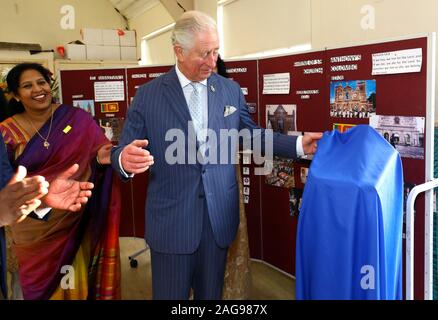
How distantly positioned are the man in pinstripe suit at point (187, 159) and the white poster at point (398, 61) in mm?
560

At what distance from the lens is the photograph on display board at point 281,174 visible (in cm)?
271

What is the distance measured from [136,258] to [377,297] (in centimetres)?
279

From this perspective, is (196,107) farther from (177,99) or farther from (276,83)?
(276,83)

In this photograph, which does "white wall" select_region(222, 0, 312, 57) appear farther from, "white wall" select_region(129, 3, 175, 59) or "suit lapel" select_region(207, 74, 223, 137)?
"suit lapel" select_region(207, 74, 223, 137)

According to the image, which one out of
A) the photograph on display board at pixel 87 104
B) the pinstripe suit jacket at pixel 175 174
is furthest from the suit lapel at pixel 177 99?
the photograph on display board at pixel 87 104

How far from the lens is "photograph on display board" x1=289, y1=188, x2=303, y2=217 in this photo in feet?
8.85

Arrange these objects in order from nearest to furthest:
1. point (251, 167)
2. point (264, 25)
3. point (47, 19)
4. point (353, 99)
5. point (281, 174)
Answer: point (353, 99), point (281, 174), point (251, 167), point (264, 25), point (47, 19)

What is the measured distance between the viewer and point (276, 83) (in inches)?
106

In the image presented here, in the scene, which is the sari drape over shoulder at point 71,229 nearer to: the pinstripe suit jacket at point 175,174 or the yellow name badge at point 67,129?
the yellow name badge at point 67,129

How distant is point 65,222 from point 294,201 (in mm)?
1470

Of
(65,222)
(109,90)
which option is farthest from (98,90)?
(65,222)

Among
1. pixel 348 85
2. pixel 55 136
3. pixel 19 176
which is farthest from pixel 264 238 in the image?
pixel 19 176

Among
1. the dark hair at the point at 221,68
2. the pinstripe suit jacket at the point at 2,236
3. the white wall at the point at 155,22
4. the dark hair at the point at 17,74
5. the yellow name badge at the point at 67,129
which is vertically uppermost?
the white wall at the point at 155,22

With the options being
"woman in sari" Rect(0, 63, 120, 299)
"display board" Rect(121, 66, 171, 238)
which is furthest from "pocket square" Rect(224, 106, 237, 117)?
"display board" Rect(121, 66, 171, 238)
